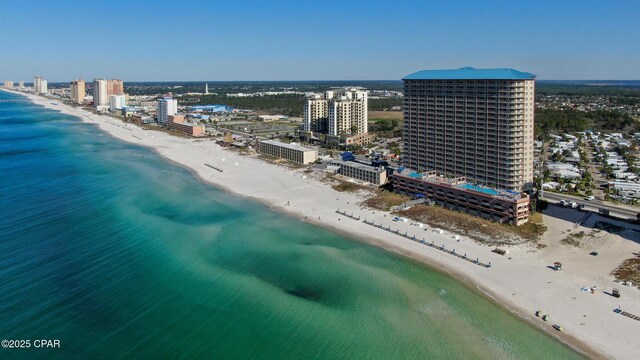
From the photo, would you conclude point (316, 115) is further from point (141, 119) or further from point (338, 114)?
point (141, 119)

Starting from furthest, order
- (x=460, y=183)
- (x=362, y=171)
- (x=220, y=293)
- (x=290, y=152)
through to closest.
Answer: (x=290, y=152)
(x=362, y=171)
(x=460, y=183)
(x=220, y=293)

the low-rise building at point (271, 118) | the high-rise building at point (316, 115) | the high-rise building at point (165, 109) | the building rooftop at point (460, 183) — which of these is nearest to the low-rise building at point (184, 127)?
the high-rise building at point (165, 109)

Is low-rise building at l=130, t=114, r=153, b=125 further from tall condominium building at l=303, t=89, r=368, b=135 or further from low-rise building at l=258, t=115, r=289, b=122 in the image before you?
tall condominium building at l=303, t=89, r=368, b=135

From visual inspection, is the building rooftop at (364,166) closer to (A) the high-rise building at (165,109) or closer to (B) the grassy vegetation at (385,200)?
(B) the grassy vegetation at (385,200)

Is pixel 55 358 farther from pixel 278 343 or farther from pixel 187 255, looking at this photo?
pixel 187 255

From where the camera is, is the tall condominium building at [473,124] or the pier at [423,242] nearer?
the pier at [423,242]

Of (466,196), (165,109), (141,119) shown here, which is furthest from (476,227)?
(141,119)
